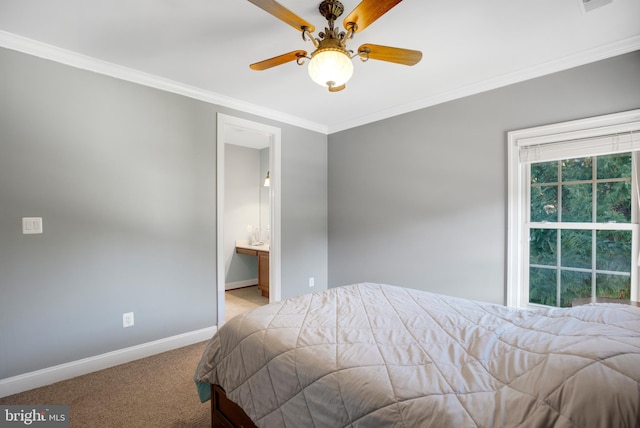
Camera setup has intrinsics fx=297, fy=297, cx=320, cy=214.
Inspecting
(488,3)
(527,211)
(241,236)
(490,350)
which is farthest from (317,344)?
(241,236)

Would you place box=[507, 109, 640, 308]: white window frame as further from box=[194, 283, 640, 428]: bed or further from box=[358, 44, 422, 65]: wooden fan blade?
box=[358, 44, 422, 65]: wooden fan blade

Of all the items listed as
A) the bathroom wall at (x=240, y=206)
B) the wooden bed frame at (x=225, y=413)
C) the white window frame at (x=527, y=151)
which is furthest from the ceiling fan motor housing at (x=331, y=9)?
the bathroom wall at (x=240, y=206)

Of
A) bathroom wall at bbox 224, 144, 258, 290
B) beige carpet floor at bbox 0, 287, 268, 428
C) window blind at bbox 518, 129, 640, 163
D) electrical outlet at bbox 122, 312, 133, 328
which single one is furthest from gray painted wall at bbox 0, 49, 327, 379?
window blind at bbox 518, 129, 640, 163

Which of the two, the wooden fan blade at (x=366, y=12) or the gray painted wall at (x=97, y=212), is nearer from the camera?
the wooden fan blade at (x=366, y=12)

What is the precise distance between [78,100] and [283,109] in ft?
6.39

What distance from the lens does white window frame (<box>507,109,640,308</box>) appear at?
2.22 m

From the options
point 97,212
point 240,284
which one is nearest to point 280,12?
point 97,212

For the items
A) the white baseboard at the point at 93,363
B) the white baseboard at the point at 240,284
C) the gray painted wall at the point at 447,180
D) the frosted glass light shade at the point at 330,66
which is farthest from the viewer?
the white baseboard at the point at 240,284

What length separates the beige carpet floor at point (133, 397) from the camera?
183cm

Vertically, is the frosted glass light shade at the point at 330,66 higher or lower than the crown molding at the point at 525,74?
lower

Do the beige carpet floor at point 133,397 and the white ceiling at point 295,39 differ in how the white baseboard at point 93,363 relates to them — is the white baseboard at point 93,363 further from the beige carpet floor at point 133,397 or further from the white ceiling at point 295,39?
the white ceiling at point 295,39

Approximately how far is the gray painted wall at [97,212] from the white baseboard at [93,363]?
5 cm

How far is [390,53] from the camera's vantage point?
1.78 m

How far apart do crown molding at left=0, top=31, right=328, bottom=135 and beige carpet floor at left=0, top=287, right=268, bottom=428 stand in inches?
96.5
